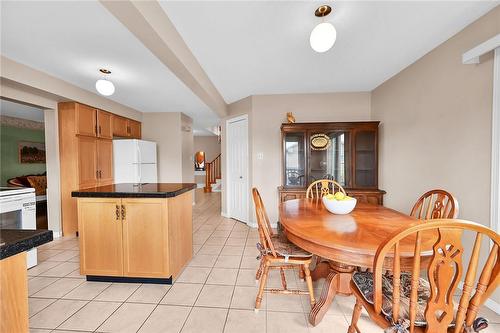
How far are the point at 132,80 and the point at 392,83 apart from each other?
3.74 metres

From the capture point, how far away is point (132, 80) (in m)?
3.19

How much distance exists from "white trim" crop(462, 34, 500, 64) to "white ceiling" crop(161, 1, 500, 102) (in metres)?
0.32

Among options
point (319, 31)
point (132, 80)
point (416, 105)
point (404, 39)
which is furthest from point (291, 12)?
point (132, 80)

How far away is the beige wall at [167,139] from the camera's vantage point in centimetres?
520

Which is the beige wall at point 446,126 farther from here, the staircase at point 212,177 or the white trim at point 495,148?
the staircase at point 212,177

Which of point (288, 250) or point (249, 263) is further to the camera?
point (249, 263)

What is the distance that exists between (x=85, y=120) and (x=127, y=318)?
129 inches

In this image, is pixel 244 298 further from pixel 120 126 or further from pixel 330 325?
pixel 120 126

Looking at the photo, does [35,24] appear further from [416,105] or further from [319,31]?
[416,105]

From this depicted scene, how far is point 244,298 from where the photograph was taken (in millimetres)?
1953

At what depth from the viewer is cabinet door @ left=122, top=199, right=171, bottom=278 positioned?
2113mm

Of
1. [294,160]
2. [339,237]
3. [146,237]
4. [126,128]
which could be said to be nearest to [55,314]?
[146,237]

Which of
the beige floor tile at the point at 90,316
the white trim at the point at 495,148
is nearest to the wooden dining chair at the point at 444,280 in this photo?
the white trim at the point at 495,148

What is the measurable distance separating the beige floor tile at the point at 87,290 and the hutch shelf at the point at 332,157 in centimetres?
255
